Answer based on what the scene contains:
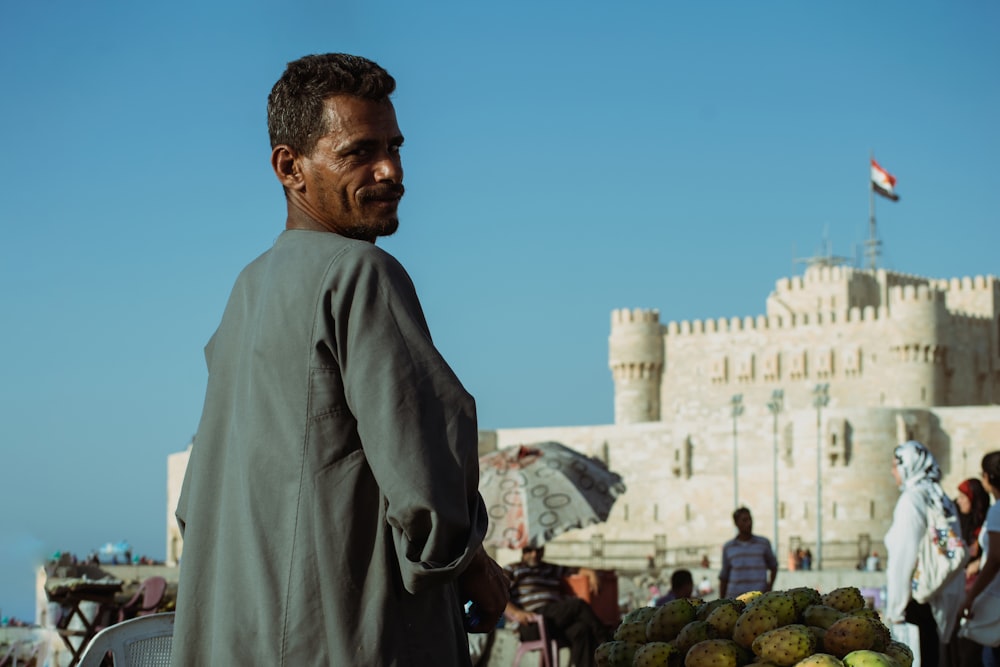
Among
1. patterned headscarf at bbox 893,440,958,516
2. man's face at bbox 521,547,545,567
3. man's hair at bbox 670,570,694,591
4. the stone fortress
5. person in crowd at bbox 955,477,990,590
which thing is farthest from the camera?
the stone fortress

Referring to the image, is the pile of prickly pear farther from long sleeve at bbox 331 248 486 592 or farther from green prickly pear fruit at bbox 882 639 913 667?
long sleeve at bbox 331 248 486 592

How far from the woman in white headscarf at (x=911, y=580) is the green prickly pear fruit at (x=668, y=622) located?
321cm

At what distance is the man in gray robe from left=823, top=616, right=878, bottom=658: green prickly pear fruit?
769 millimetres

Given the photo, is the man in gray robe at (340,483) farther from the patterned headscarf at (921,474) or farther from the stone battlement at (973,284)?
the stone battlement at (973,284)

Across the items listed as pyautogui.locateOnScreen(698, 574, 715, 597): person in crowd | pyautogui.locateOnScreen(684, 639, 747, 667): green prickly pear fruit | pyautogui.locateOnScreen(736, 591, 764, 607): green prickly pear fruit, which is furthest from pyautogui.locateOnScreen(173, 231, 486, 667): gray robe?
pyautogui.locateOnScreen(698, 574, 715, 597): person in crowd

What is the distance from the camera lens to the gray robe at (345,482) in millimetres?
2012

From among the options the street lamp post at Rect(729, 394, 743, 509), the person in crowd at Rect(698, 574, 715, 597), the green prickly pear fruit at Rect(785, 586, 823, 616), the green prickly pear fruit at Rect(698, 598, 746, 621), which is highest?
the street lamp post at Rect(729, 394, 743, 509)

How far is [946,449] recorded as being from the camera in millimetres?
39188

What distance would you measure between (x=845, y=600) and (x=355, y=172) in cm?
140

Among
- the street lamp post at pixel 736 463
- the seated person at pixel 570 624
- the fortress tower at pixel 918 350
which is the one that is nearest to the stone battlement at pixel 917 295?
the fortress tower at pixel 918 350

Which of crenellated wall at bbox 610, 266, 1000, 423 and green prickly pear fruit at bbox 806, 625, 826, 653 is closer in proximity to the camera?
green prickly pear fruit at bbox 806, 625, 826, 653

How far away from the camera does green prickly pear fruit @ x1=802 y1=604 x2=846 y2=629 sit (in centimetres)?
286

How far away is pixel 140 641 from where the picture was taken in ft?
10.9

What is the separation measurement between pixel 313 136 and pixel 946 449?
128 feet
